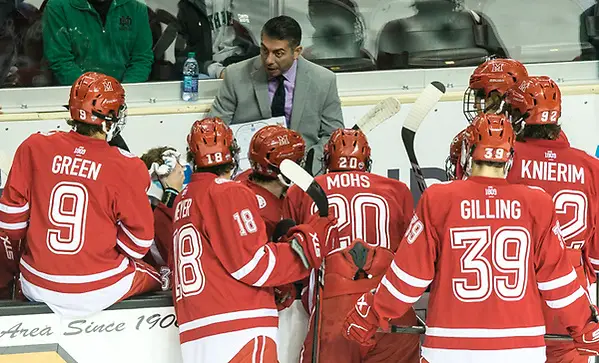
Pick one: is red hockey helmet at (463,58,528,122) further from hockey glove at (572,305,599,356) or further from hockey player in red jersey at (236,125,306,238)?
hockey glove at (572,305,599,356)

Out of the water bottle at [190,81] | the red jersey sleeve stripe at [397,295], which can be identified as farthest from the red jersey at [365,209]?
the water bottle at [190,81]

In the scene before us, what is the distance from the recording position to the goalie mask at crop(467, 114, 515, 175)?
108 inches

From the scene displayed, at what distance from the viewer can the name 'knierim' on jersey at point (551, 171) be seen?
3.01 m

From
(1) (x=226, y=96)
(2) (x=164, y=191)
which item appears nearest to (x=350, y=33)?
(1) (x=226, y=96)

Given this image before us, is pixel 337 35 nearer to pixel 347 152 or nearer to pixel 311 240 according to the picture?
pixel 347 152

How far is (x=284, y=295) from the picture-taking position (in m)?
3.10

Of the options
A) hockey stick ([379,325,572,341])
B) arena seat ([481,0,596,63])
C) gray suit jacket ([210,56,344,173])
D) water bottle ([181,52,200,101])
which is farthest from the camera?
arena seat ([481,0,596,63])

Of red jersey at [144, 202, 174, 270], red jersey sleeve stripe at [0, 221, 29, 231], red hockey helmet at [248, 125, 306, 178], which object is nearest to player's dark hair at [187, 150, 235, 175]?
red hockey helmet at [248, 125, 306, 178]

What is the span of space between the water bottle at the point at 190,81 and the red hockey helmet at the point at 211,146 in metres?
1.48

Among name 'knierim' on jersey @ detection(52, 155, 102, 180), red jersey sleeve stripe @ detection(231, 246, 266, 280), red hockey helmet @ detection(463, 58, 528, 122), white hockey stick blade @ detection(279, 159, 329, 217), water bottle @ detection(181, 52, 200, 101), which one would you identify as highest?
water bottle @ detection(181, 52, 200, 101)

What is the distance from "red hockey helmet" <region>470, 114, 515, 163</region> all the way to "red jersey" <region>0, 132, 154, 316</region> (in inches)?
41.6

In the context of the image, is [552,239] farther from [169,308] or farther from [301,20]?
[301,20]

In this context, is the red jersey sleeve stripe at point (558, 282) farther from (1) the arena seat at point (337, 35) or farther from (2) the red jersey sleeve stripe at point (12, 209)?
(1) the arena seat at point (337, 35)

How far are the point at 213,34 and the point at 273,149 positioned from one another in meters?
1.76
